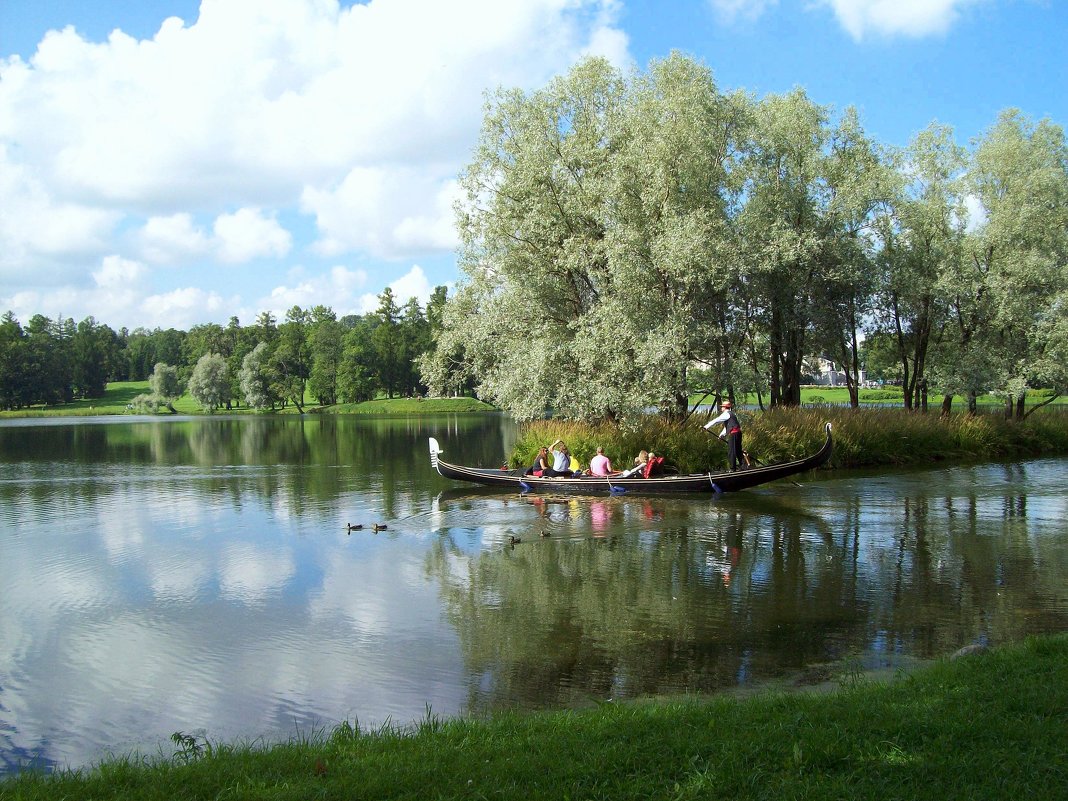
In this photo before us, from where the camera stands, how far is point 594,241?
24156mm

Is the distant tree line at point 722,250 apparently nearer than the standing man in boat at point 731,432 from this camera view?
No

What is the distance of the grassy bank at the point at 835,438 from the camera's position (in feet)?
76.7

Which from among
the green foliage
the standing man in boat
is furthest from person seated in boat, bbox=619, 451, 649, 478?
the green foliage

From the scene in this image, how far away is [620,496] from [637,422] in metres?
3.82

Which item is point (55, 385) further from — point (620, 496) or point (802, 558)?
point (802, 558)

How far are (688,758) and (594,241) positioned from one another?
810 inches

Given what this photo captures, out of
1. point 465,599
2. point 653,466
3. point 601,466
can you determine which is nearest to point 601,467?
point 601,466

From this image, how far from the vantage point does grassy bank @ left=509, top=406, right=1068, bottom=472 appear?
Result: 76.7 ft

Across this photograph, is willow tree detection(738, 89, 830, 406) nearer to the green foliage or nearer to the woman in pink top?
the woman in pink top

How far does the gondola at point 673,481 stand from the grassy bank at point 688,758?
1388 cm

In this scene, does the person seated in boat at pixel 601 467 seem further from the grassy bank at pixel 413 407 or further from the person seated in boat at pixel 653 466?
the grassy bank at pixel 413 407

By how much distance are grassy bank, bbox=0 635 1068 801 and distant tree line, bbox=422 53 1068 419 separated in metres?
17.2

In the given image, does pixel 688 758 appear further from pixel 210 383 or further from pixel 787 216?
pixel 210 383

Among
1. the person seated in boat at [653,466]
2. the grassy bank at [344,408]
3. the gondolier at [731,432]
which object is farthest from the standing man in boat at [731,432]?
the grassy bank at [344,408]
